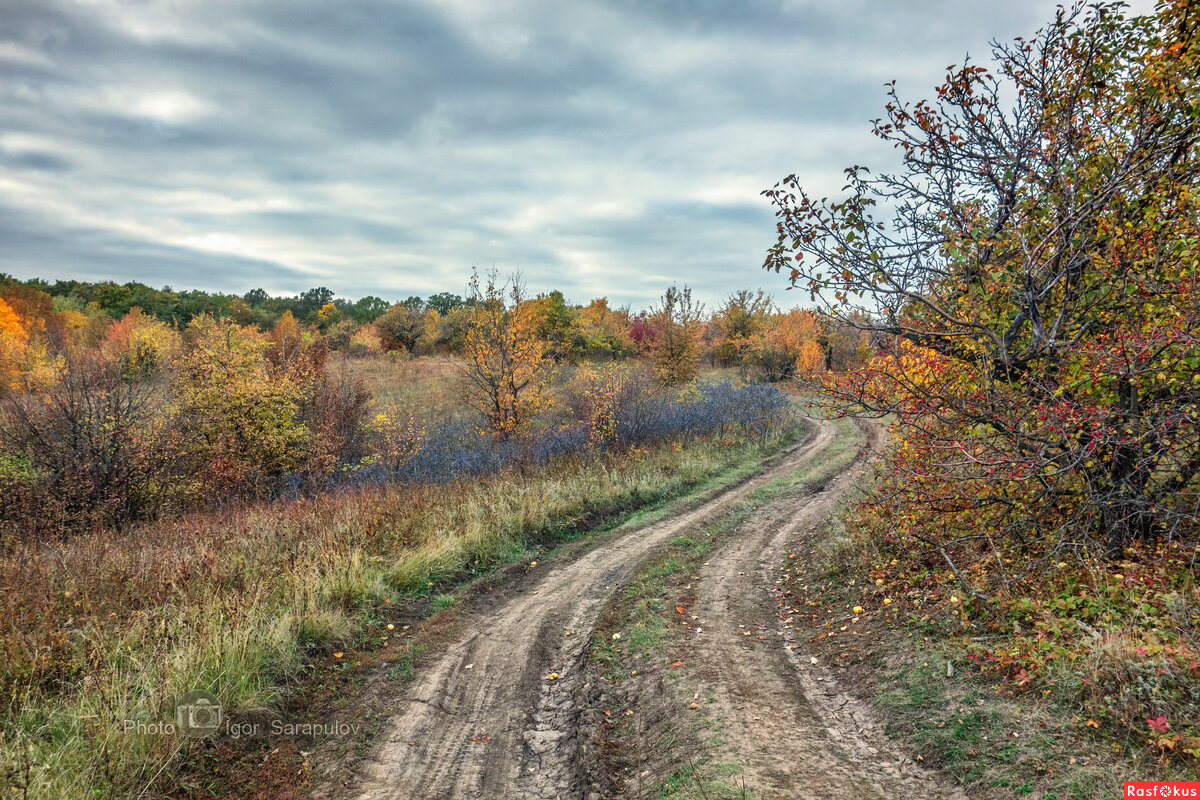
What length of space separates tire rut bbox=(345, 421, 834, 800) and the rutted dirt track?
1cm

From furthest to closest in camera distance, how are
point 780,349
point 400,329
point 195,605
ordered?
point 400,329 → point 780,349 → point 195,605

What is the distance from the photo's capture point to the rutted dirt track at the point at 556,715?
3910mm

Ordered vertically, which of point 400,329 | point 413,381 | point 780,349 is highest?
point 400,329

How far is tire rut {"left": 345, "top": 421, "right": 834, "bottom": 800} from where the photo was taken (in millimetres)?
4039

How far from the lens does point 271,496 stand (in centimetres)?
1385

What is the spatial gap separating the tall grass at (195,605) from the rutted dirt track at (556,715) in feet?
4.75

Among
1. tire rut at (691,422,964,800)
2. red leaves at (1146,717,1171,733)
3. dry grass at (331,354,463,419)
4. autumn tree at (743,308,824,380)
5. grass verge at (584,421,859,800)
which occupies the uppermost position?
autumn tree at (743,308,824,380)

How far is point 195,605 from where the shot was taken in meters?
5.65

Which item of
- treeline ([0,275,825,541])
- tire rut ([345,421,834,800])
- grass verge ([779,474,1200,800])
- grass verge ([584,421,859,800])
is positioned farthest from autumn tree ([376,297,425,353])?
grass verge ([779,474,1200,800])

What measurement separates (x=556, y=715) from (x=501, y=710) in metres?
0.52

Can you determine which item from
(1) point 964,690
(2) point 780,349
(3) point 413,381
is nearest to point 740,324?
(2) point 780,349

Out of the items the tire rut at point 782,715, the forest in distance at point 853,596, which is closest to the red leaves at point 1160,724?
the forest in distance at point 853,596

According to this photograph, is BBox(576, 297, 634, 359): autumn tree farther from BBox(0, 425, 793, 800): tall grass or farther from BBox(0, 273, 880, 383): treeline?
BBox(0, 425, 793, 800): tall grass

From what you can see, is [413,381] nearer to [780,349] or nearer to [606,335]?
[606,335]
